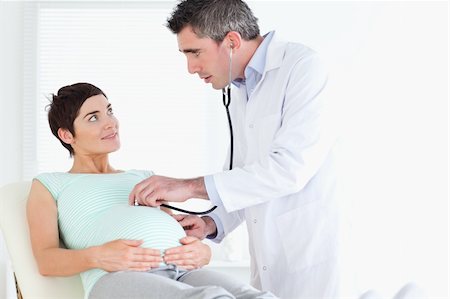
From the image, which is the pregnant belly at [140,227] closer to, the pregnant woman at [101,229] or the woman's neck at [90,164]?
the pregnant woman at [101,229]

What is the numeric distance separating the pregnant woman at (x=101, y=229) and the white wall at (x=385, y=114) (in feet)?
6.01

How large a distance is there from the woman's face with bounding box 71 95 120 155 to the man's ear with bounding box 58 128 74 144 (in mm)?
12

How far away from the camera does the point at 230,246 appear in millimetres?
3887

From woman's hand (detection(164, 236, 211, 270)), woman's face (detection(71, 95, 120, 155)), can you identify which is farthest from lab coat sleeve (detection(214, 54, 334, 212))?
woman's face (detection(71, 95, 120, 155))

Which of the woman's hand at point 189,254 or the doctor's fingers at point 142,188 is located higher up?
the doctor's fingers at point 142,188

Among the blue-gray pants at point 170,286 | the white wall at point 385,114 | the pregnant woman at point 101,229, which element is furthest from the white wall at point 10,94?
the blue-gray pants at point 170,286

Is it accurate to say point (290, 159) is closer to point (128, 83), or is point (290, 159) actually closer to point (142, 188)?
point (142, 188)

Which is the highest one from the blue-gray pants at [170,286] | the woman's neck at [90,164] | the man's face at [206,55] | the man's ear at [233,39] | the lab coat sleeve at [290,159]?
the man's ear at [233,39]

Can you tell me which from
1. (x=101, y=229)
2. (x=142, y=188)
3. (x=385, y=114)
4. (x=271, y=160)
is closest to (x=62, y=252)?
(x=101, y=229)

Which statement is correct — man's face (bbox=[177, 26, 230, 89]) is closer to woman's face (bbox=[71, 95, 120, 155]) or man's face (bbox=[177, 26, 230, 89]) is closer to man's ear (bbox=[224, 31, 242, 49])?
man's ear (bbox=[224, 31, 242, 49])

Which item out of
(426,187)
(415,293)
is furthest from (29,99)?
(415,293)

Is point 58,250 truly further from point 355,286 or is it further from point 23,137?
point 23,137

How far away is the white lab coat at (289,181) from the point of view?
6.49 feet

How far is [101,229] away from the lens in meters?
2.08
